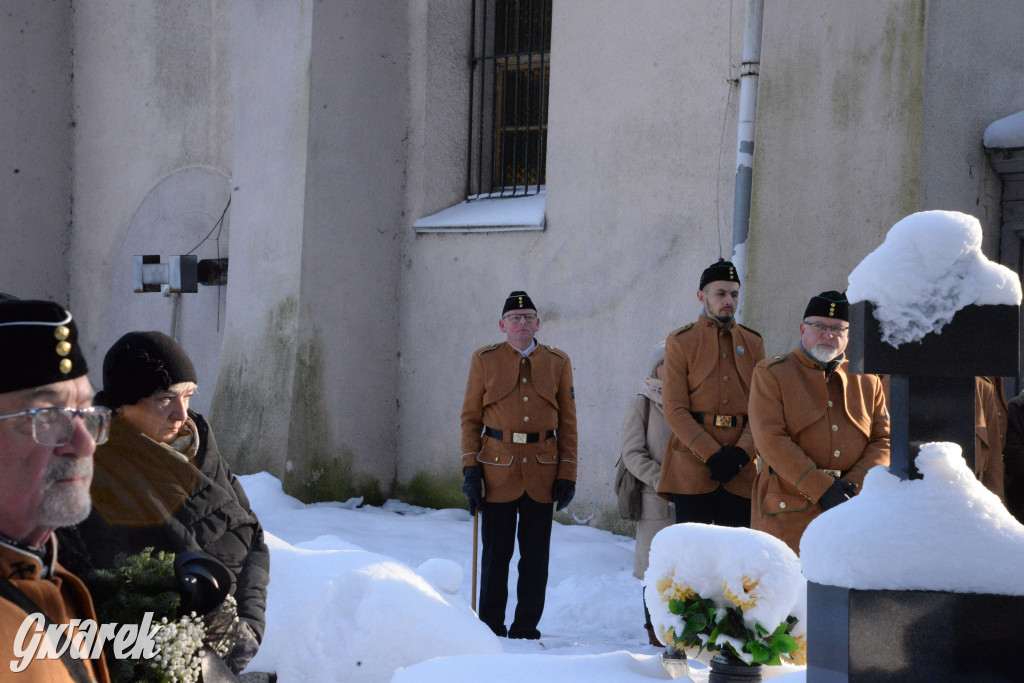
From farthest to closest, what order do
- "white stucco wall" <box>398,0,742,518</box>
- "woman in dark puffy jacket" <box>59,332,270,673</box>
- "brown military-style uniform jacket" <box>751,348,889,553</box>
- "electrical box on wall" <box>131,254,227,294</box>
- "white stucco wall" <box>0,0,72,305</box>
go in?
"white stucco wall" <box>0,0,72,305</box>, "electrical box on wall" <box>131,254,227,294</box>, "white stucco wall" <box>398,0,742,518</box>, "brown military-style uniform jacket" <box>751,348,889,553</box>, "woman in dark puffy jacket" <box>59,332,270,673</box>

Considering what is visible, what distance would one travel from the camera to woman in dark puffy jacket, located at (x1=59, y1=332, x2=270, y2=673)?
2.84m

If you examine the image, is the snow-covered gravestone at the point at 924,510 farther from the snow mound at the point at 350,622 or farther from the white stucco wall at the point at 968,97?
the white stucco wall at the point at 968,97

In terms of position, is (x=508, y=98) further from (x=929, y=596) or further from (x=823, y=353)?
(x=929, y=596)

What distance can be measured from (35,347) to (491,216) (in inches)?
311

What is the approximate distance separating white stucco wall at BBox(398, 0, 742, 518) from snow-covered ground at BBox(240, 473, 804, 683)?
171cm

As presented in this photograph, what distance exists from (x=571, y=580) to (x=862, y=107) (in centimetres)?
333

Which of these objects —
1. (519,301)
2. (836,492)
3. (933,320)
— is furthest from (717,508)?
(933,320)

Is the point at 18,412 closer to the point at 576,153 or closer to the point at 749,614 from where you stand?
the point at 749,614

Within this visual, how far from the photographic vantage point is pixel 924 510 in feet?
9.05

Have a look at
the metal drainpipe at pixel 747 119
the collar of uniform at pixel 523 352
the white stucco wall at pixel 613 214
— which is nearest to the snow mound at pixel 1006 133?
the metal drainpipe at pixel 747 119

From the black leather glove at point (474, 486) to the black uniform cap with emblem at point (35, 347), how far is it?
174 inches

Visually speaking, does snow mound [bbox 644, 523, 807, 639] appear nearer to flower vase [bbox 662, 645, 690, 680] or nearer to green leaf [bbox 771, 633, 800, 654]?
green leaf [bbox 771, 633, 800, 654]

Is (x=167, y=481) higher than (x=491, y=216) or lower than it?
lower

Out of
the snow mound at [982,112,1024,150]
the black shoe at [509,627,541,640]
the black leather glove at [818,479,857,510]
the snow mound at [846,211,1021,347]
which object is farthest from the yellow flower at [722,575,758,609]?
the snow mound at [982,112,1024,150]
